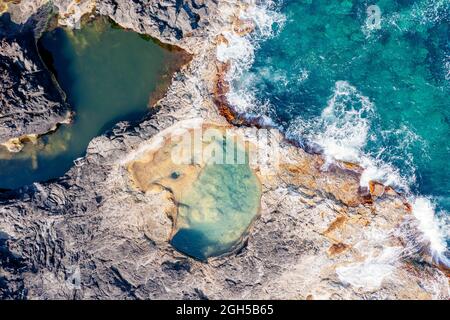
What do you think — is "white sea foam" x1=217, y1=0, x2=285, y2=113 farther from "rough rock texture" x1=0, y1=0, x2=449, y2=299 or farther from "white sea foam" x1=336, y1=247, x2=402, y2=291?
"white sea foam" x1=336, y1=247, x2=402, y2=291

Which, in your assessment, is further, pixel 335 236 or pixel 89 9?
pixel 89 9

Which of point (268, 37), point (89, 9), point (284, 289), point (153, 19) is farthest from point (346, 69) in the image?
point (89, 9)

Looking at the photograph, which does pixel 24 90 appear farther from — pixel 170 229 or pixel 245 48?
pixel 245 48

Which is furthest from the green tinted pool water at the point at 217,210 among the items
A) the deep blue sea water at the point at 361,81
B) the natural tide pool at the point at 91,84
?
the natural tide pool at the point at 91,84

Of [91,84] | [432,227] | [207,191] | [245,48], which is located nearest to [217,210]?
[207,191]
